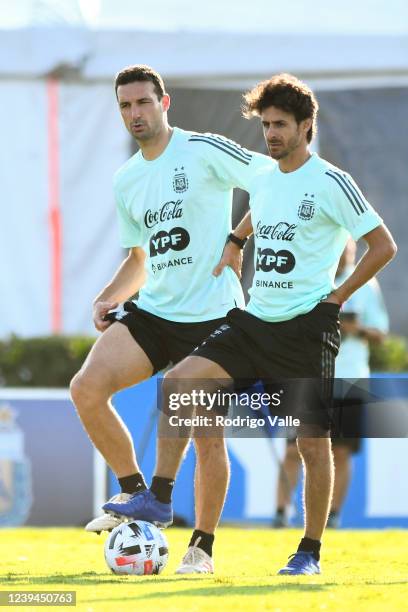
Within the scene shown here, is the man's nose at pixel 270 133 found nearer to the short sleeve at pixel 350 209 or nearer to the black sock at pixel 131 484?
the short sleeve at pixel 350 209

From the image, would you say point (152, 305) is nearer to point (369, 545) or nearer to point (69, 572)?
point (69, 572)

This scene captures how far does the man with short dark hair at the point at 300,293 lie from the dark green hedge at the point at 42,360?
570 centimetres

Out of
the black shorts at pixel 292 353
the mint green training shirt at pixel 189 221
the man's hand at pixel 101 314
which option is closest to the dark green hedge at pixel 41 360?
the man's hand at pixel 101 314

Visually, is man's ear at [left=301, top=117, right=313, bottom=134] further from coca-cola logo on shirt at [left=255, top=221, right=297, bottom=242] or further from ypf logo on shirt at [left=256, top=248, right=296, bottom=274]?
ypf logo on shirt at [left=256, top=248, right=296, bottom=274]

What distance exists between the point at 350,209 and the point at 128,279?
147cm

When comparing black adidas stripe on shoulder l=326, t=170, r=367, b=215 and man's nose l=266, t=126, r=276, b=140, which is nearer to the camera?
black adidas stripe on shoulder l=326, t=170, r=367, b=215

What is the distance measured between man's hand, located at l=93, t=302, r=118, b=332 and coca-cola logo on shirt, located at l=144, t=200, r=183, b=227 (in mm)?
457

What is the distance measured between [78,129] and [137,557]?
22.4ft

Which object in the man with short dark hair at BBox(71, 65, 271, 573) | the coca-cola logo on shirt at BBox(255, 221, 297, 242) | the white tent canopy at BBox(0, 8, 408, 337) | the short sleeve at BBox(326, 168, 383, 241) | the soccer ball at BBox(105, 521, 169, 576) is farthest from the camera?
the white tent canopy at BBox(0, 8, 408, 337)

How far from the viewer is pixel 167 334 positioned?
6832mm

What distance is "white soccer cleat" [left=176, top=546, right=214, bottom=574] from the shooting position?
6520mm

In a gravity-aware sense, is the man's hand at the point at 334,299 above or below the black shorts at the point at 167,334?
above

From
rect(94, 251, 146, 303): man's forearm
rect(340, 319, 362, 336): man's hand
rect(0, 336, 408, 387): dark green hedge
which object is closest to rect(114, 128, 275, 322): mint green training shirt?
rect(94, 251, 146, 303): man's forearm

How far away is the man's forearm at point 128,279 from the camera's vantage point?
7137 millimetres
